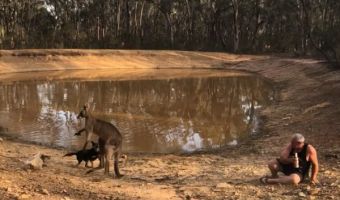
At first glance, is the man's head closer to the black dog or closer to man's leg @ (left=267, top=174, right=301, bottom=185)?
man's leg @ (left=267, top=174, right=301, bottom=185)

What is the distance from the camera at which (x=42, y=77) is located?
36.2 m

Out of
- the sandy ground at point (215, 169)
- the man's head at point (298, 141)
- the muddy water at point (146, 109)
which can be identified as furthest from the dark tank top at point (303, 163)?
the muddy water at point (146, 109)

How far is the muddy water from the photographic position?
52.7 feet

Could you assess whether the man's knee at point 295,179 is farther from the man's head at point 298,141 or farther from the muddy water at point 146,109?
the muddy water at point 146,109

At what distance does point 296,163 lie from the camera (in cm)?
965

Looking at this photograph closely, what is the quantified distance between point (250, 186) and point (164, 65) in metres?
36.6

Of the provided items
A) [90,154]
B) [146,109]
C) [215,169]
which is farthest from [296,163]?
[146,109]

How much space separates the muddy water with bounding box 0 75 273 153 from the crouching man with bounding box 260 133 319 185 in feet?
17.1

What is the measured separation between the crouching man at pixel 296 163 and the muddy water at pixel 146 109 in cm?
521

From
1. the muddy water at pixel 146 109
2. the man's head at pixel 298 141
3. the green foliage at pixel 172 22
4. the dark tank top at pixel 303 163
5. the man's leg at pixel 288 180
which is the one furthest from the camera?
the green foliage at pixel 172 22

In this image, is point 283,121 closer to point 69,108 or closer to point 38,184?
point 69,108

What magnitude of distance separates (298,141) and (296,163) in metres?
0.44

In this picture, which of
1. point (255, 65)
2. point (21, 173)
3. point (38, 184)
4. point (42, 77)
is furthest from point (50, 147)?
point (255, 65)

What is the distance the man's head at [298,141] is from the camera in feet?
30.8
